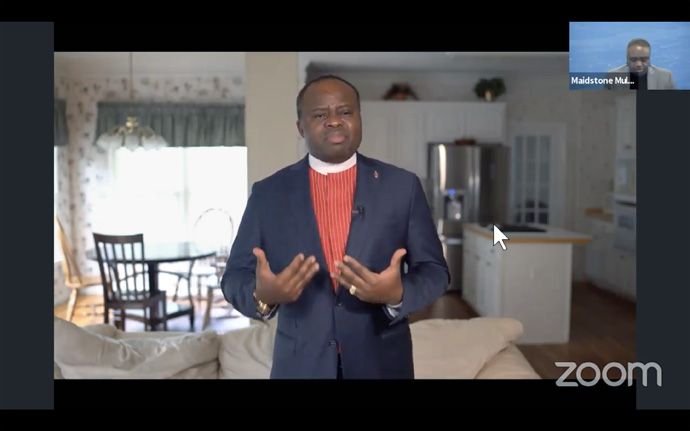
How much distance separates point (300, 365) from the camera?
0.84m

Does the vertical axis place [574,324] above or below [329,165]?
below

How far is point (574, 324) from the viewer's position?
2926mm

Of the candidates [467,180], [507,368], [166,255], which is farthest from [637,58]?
[467,180]

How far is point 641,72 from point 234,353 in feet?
3.84

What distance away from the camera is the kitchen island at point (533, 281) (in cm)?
259

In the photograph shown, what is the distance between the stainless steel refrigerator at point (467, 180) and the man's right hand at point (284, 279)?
335cm

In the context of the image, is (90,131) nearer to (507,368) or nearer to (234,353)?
(234,353)

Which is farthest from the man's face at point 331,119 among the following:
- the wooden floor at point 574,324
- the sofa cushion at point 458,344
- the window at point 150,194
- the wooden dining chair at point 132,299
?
the window at point 150,194

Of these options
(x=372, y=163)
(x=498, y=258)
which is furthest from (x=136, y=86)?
(x=372, y=163)

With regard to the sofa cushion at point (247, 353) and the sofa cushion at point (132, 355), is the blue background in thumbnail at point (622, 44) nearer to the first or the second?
the sofa cushion at point (247, 353)

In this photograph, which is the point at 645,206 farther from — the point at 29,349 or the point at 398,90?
the point at 398,90

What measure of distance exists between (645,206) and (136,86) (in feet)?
11.1

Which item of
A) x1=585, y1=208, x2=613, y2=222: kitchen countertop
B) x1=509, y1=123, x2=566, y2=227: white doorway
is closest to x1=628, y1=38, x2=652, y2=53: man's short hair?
x1=509, y1=123, x2=566, y2=227: white doorway

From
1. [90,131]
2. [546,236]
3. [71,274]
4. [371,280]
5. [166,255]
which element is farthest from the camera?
[90,131]
